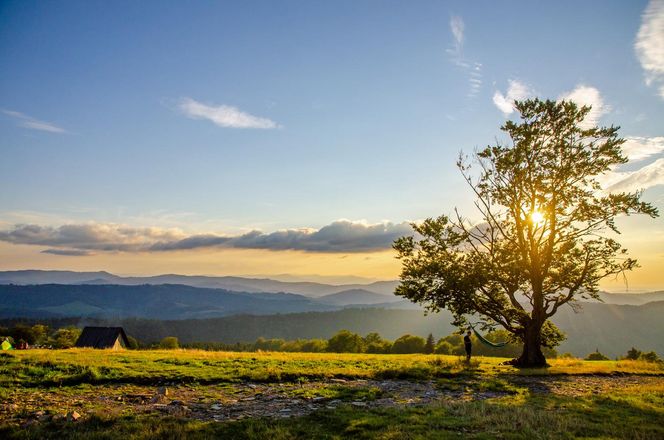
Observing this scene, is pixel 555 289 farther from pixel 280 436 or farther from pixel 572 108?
pixel 280 436

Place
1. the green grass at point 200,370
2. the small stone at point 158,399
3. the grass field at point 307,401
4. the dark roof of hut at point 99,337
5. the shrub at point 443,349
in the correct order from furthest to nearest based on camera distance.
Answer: the shrub at point 443,349 → the dark roof of hut at point 99,337 → the green grass at point 200,370 → the small stone at point 158,399 → the grass field at point 307,401

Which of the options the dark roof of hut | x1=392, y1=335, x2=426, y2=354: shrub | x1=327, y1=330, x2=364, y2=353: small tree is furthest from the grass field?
x1=392, y1=335, x2=426, y2=354: shrub

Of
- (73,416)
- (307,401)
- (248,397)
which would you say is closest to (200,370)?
(248,397)

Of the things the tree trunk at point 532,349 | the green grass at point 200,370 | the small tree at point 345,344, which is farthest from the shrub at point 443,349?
the green grass at point 200,370

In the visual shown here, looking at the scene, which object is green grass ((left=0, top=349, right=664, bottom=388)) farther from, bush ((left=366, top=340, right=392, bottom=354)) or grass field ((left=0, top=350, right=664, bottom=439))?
bush ((left=366, top=340, right=392, bottom=354))

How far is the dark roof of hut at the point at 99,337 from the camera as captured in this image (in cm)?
6150

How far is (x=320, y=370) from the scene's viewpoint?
21891 millimetres

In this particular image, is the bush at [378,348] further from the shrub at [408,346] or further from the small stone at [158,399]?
the small stone at [158,399]

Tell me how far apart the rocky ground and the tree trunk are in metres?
7.72

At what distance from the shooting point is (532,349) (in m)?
29.3

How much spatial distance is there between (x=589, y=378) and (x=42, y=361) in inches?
1148

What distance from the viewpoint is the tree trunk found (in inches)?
1136

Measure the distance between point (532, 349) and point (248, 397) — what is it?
71.9ft

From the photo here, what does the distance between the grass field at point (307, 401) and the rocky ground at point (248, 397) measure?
0.14 feet
